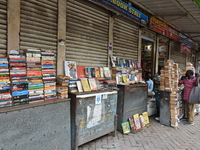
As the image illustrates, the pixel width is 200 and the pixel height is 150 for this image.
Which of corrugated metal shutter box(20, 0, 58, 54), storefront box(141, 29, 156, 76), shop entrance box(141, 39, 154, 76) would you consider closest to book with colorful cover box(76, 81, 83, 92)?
corrugated metal shutter box(20, 0, 58, 54)

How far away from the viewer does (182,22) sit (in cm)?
778

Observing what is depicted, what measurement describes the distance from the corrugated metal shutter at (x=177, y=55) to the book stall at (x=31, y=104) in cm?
826

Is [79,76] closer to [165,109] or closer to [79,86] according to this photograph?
[79,86]

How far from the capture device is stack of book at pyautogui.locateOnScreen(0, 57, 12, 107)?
2359mm

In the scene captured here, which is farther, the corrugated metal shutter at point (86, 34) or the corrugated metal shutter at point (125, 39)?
the corrugated metal shutter at point (125, 39)

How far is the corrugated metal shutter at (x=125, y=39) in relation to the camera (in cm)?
539

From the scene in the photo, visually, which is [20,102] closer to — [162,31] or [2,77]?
[2,77]

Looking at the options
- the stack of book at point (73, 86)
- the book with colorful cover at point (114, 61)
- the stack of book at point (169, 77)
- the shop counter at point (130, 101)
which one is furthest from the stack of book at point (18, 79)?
the stack of book at point (169, 77)

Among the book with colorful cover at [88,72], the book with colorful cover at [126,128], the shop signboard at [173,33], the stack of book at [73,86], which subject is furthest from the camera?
the shop signboard at [173,33]

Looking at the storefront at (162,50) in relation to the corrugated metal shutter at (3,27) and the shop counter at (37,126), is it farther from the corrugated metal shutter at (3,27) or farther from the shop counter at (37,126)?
the corrugated metal shutter at (3,27)

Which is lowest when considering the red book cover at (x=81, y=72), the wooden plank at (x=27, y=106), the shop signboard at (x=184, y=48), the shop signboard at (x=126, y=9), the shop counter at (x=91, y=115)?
the shop counter at (x=91, y=115)

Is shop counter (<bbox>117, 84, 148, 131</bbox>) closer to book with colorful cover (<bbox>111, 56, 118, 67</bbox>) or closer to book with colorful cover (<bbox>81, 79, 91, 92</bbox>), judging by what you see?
book with colorful cover (<bbox>111, 56, 118, 67</bbox>)

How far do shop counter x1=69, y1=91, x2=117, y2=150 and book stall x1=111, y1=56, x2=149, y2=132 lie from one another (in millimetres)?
480

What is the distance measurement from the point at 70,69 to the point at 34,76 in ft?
3.91
